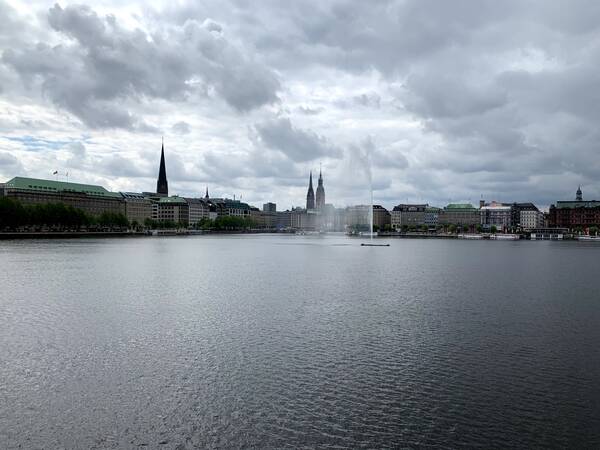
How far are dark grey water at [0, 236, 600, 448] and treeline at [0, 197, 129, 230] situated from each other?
95812mm

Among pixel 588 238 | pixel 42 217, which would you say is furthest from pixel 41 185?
pixel 588 238

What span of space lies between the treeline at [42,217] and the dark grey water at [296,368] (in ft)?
314

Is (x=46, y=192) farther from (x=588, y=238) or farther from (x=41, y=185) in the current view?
(x=588, y=238)

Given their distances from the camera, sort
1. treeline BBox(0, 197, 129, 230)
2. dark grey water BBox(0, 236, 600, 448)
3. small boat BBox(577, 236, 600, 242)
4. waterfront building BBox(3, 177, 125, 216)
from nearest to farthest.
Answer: dark grey water BBox(0, 236, 600, 448)
treeline BBox(0, 197, 129, 230)
waterfront building BBox(3, 177, 125, 216)
small boat BBox(577, 236, 600, 242)

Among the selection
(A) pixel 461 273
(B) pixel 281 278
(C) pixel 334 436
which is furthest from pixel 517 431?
(A) pixel 461 273

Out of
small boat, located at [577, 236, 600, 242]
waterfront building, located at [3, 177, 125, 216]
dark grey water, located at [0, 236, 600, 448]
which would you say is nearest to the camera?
dark grey water, located at [0, 236, 600, 448]

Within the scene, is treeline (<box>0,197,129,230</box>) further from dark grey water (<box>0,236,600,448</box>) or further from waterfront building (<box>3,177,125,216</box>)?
dark grey water (<box>0,236,600,448</box>)

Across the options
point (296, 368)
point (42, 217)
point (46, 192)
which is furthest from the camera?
point (46, 192)

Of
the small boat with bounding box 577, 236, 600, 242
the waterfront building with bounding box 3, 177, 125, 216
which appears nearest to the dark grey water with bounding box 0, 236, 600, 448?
the waterfront building with bounding box 3, 177, 125, 216

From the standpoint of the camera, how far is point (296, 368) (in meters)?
18.5

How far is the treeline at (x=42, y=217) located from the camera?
120 meters

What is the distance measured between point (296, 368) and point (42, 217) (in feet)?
422

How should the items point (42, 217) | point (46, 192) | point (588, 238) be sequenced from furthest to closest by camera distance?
point (588, 238) → point (46, 192) → point (42, 217)

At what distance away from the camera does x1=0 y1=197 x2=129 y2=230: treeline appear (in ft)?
395
